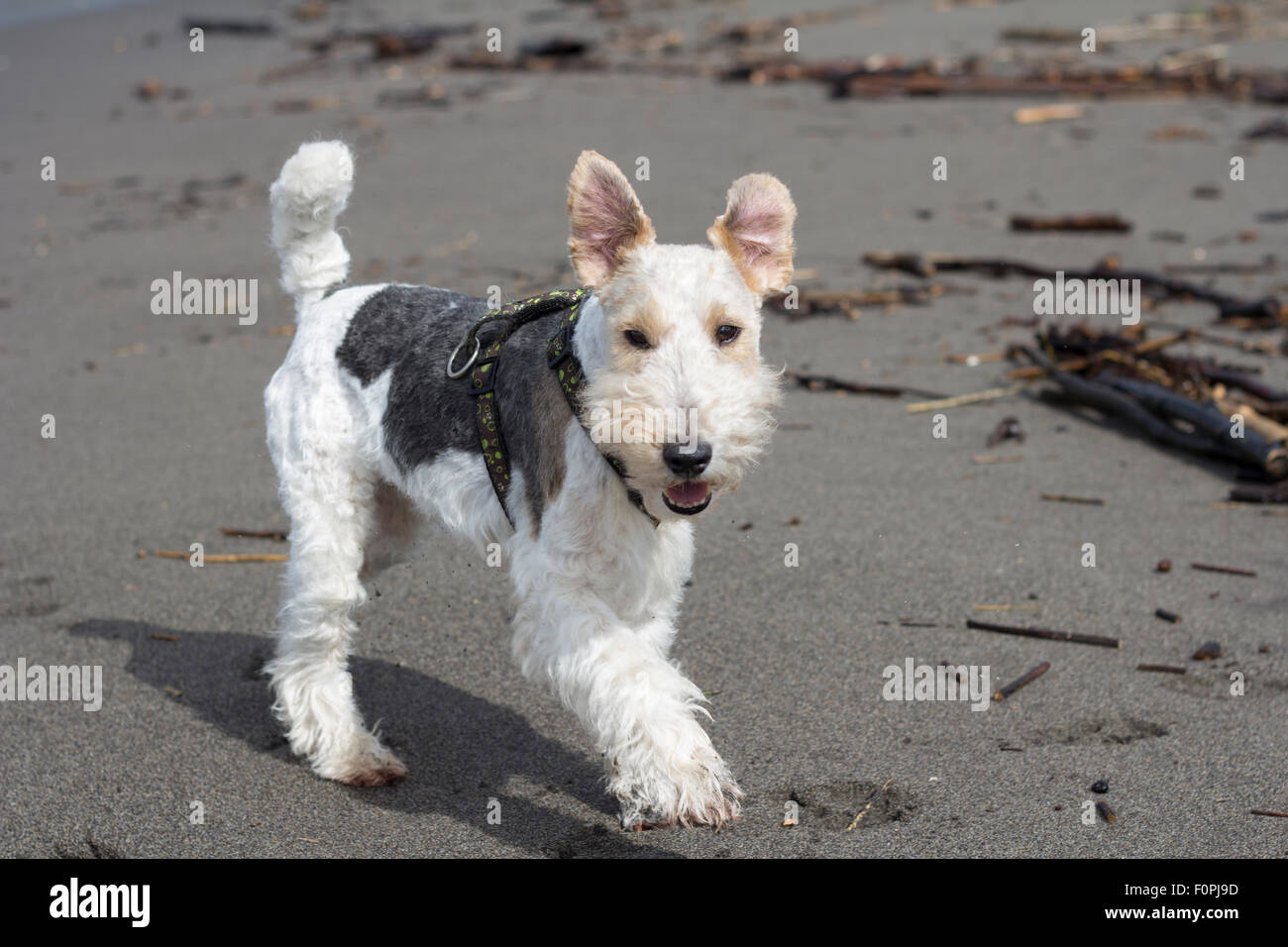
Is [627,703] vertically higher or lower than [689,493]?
lower

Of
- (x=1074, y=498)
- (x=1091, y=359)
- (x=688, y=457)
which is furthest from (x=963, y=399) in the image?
(x=688, y=457)

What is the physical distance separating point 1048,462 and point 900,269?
2.66m

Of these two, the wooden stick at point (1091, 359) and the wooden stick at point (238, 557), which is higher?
the wooden stick at point (1091, 359)

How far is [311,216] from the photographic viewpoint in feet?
14.9

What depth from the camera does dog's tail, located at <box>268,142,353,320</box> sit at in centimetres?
444

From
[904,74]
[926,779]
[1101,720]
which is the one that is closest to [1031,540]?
[1101,720]

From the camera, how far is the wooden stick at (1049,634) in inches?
184

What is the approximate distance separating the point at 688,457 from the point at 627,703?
772 millimetres

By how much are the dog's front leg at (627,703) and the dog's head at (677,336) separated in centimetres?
41

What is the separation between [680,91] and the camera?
13.0m

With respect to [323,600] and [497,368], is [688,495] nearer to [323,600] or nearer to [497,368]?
[497,368]

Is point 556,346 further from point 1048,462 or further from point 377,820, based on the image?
point 1048,462

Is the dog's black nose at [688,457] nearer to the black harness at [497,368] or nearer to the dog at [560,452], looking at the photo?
the dog at [560,452]

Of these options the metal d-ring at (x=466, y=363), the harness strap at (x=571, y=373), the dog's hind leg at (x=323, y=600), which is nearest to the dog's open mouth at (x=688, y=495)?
the harness strap at (x=571, y=373)
